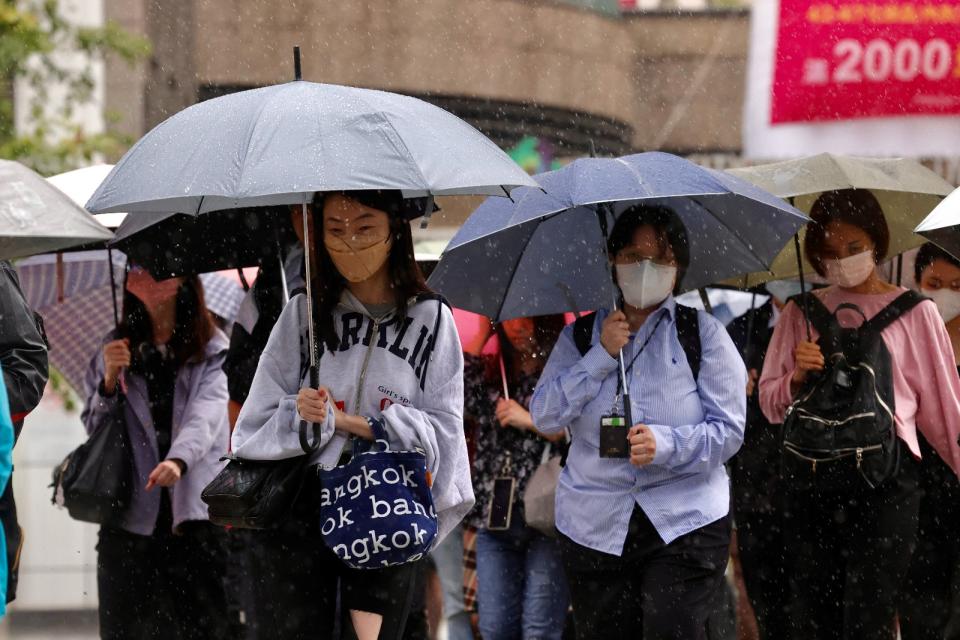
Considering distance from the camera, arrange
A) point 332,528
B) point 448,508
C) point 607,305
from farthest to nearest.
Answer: point 607,305 → point 448,508 → point 332,528

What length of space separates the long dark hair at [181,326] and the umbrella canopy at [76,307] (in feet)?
2.57

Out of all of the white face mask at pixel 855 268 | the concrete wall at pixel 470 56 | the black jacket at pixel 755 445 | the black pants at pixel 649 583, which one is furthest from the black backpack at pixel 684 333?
the concrete wall at pixel 470 56

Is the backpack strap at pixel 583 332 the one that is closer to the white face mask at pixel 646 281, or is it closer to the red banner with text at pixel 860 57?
the white face mask at pixel 646 281

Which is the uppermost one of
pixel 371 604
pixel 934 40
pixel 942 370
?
pixel 934 40

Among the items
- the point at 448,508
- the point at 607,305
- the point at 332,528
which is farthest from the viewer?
the point at 607,305

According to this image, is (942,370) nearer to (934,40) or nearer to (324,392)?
(324,392)

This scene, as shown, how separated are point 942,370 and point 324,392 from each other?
8.74 feet

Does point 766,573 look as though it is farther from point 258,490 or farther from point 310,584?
point 258,490

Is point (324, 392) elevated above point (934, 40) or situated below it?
below

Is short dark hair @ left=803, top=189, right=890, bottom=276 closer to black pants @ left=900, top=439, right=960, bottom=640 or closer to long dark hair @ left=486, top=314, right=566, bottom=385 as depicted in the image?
black pants @ left=900, top=439, right=960, bottom=640

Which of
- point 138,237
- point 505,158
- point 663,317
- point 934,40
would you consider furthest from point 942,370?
point 934,40

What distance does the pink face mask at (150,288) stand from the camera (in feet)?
22.7

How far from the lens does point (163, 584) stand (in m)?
6.79

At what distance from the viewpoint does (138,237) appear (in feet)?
20.7
